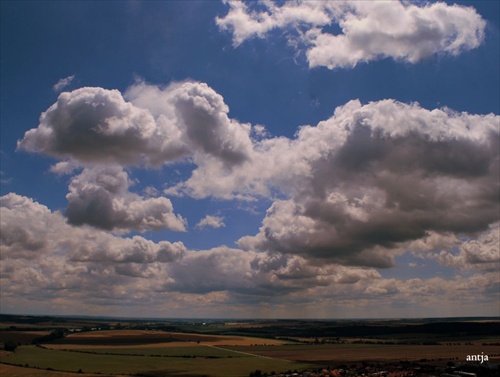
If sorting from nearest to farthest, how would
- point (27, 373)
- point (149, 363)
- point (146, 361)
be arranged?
point (27, 373)
point (149, 363)
point (146, 361)

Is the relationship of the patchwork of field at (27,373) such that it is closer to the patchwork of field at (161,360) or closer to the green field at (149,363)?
the patchwork of field at (161,360)

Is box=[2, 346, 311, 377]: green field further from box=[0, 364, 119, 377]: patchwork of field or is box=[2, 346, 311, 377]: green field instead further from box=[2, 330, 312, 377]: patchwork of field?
box=[0, 364, 119, 377]: patchwork of field

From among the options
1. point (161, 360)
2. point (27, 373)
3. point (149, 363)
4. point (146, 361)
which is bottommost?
point (161, 360)

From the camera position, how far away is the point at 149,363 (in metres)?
149

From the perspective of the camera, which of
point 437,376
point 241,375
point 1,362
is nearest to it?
point 437,376

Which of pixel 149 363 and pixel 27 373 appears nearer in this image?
pixel 27 373

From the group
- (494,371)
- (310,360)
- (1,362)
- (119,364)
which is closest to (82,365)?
(119,364)

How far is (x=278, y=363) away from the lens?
152875 mm

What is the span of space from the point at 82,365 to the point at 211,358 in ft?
149

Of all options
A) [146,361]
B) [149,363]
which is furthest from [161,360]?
[149,363]

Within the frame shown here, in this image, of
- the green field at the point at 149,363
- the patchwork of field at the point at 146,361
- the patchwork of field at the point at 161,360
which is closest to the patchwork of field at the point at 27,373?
the patchwork of field at the point at 161,360

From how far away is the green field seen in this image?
13075 cm

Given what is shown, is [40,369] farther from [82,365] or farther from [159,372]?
[159,372]

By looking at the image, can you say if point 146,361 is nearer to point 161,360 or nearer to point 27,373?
point 161,360
